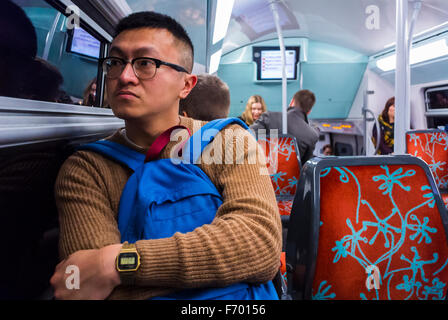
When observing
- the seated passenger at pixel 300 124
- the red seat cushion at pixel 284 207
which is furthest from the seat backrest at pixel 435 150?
the red seat cushion at pixel 284 207

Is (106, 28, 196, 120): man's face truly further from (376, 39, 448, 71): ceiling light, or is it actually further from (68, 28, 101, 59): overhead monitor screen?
(376, 39, 448, 71): ceiling light

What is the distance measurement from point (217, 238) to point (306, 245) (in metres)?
0.40

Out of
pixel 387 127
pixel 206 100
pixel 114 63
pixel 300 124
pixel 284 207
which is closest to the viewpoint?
pixel 114 63

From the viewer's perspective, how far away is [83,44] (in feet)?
5.72

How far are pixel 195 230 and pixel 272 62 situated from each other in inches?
311

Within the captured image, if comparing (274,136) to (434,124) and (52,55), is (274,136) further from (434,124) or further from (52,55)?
(434,124)

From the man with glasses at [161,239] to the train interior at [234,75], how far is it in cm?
18

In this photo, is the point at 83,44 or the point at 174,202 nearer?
the point at 174,202


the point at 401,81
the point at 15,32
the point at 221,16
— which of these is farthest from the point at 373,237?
the point at 221,16

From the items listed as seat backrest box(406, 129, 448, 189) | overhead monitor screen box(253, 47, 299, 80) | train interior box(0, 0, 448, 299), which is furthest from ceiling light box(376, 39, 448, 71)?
overhead monitor screen box(253, 47, 299, 80)

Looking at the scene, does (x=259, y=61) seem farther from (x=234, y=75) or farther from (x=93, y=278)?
(x=93, y=278)

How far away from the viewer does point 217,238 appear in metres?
0.81

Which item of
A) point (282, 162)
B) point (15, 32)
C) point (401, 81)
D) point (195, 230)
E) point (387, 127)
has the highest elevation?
point (387, 127)

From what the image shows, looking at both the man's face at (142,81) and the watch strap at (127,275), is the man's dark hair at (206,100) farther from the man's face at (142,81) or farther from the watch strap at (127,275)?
the watch strap at (127,275)
